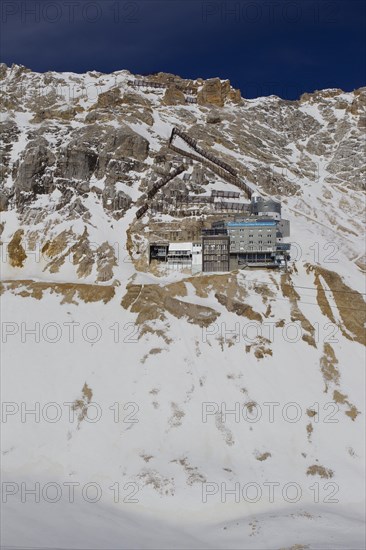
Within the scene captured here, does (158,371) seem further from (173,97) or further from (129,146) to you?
(173,97)

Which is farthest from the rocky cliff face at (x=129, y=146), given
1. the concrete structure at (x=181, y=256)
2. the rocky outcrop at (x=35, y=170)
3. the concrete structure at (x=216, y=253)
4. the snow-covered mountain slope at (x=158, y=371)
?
the concrete structure at (x=216, y=253)

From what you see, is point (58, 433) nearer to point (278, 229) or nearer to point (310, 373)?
point (310, 373)

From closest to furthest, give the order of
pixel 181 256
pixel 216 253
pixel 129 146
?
1. pixel 216 253
2. pixel 181 256
3. pixel 129 146

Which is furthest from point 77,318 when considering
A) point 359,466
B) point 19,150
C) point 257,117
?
point 257,117

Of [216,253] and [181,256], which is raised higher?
[216,253]

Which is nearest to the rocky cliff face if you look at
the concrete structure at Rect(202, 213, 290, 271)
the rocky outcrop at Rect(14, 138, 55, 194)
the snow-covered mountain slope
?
the rocky outcrop at Rect(14, 138, 55, 194)

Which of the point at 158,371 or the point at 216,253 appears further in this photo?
the point at 216,253

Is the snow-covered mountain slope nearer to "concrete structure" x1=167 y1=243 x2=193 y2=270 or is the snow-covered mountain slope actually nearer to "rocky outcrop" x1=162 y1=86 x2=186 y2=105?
"concrete structure" x1=167 y1=243 x2=193 y2=270

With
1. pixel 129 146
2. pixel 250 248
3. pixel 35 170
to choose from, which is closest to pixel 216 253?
pixel 250 248
